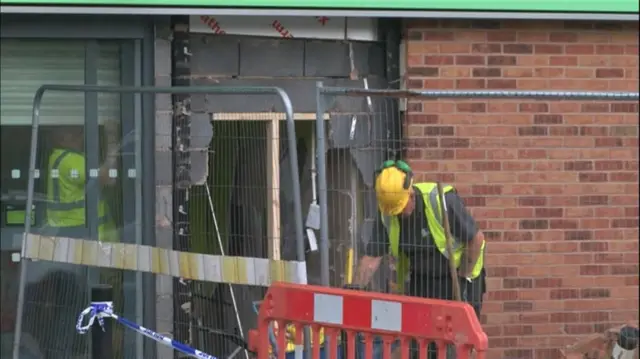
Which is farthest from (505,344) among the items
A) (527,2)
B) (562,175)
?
(527,2)

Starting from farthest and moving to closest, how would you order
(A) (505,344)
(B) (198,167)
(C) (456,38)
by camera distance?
(C) (456,38) → (B) (198,167) → (A) (505,344)

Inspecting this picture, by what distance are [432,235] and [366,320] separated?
3.16 ft

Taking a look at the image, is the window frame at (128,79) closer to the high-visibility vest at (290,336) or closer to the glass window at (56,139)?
the glass window at (56,139)

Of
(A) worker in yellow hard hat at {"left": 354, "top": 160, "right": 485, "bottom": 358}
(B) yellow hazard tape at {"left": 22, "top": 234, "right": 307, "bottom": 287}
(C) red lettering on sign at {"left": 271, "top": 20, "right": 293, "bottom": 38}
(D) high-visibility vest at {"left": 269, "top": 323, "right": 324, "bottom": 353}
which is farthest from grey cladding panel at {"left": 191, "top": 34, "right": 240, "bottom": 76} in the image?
(D) high-visibility vest at {"left": 269, "top": 323, "right": 324, "bottom": 353}

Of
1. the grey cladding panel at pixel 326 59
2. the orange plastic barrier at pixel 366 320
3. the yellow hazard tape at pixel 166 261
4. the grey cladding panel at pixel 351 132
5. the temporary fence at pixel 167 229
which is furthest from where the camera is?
the grey cladding panel at pixel 326 59

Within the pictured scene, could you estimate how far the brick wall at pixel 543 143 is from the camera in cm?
659

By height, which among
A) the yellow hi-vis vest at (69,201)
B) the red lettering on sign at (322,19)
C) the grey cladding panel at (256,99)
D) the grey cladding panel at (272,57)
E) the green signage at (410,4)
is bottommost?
the yellow hi-vis vest at (69,201)

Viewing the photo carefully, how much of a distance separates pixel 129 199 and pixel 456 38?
8.11ft

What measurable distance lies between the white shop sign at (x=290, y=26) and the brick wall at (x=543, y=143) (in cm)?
36

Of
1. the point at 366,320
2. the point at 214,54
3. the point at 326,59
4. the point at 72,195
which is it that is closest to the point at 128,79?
the point at 214,54

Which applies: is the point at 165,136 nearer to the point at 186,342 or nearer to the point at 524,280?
the point at 186,342

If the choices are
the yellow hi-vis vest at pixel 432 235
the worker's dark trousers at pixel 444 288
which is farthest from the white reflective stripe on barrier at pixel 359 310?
the worker's dark trousers at pixel 444 288

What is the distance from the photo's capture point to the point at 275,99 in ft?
21.9

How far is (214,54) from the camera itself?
682cm
